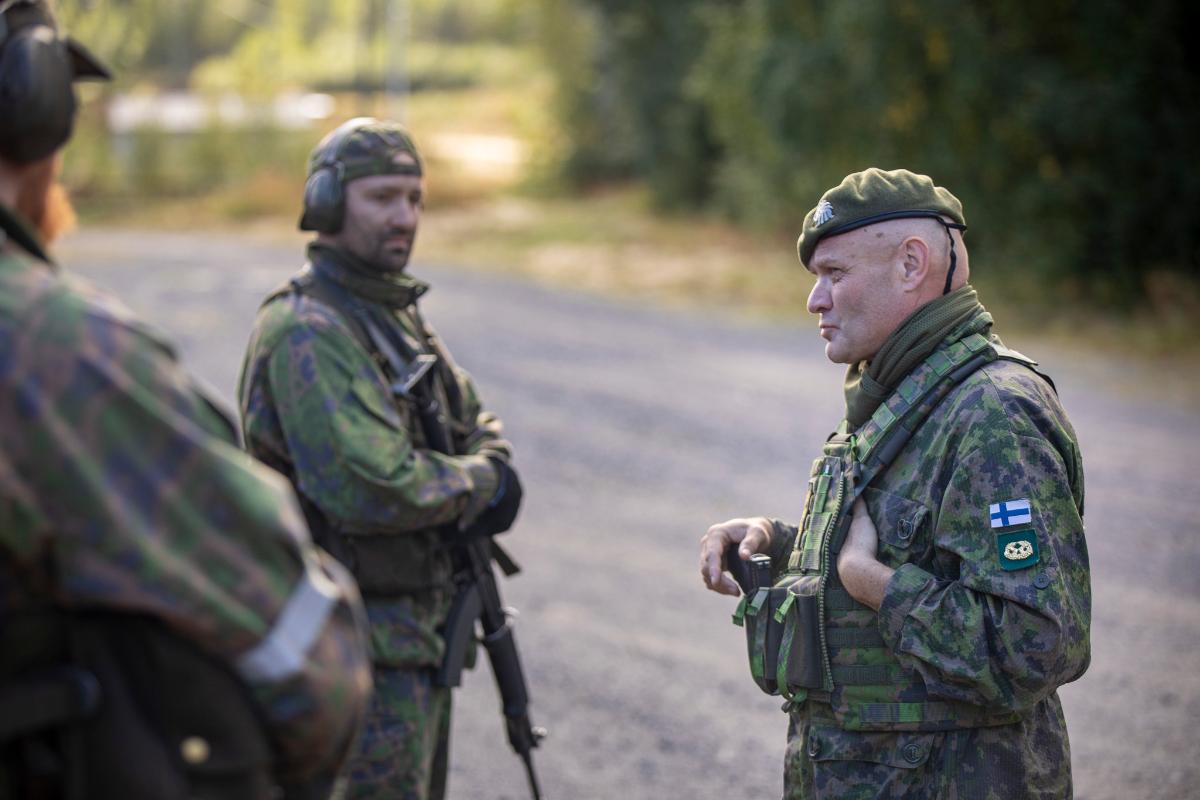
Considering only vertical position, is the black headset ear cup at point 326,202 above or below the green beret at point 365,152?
below

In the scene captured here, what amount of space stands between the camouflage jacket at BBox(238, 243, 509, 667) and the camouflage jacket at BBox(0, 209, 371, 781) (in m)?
1.57

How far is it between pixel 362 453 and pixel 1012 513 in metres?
1.69

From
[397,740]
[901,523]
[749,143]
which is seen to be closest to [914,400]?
[901,523]

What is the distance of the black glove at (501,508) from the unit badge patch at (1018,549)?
62.0 inches

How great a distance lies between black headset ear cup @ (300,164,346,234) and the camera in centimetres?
377

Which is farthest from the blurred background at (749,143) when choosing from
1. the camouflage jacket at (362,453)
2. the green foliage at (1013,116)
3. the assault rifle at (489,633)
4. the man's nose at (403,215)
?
the camouflage jacket at (362,453)

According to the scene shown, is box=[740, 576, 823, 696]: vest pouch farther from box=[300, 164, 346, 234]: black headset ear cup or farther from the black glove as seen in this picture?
box=[300, 164, 346, 234]: black headset ear cup

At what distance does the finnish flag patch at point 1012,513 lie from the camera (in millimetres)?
2633

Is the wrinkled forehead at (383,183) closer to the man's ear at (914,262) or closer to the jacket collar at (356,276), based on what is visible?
the jacket collar at (356,276)

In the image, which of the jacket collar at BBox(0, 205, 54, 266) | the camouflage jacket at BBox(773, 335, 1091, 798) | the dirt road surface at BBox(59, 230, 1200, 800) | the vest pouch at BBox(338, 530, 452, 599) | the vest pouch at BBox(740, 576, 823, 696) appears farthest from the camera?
the dirt road surface at BBox(59, 230, 1200, 800)

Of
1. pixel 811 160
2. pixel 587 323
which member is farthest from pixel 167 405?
pixel 811 160

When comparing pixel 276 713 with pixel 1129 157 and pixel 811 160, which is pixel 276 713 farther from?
pixel 811 160

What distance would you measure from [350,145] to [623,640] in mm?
3388

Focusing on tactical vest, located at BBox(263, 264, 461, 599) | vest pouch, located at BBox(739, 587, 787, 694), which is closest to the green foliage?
tactical vest, located at BBox(263, 264, 461, 599)
